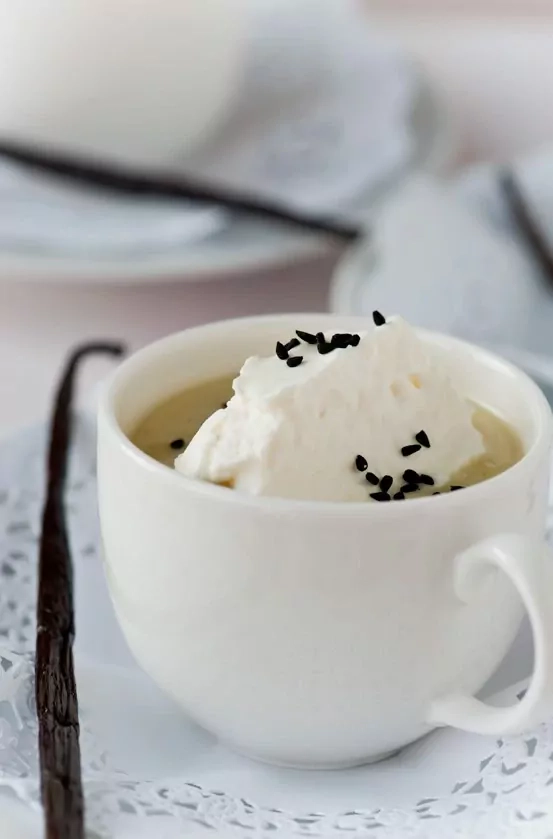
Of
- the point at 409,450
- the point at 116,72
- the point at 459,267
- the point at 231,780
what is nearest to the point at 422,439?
the point at 409,450

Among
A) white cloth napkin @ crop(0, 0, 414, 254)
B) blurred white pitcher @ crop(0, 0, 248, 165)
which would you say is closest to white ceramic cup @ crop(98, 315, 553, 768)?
white cloth napkin @ crop(0, 0, 414, 254)

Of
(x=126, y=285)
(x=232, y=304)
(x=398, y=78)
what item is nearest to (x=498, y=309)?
(x=232, y=304)

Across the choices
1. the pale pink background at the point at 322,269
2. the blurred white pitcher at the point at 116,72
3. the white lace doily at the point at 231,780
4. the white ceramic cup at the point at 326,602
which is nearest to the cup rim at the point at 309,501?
the white ceramic cup at the point at 326,602

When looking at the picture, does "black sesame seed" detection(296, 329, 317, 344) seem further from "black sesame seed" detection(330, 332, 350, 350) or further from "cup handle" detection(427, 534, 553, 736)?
"cup handle" detection(427, 534, 553, 736)

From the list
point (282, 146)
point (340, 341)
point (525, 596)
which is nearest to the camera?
point (525, 596)

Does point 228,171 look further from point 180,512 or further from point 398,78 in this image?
point 180,512

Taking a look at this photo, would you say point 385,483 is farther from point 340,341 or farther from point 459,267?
point 459,267

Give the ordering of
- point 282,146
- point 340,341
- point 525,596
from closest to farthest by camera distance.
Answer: point 525,596, point 340,341, point 282,146
